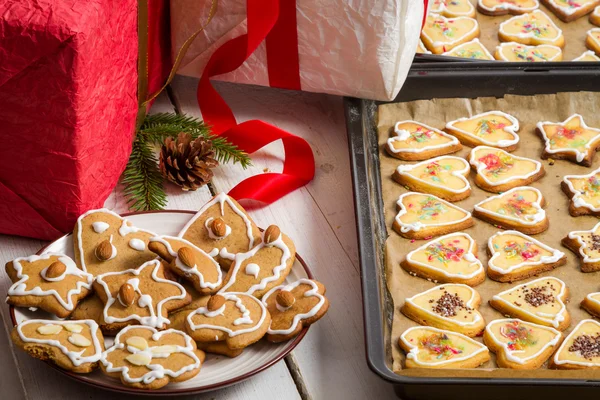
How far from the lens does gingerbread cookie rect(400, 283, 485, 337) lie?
4.63ft

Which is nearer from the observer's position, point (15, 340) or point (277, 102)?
point (15, 340)

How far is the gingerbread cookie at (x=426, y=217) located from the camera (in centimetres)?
160

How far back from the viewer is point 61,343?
122 centimetres

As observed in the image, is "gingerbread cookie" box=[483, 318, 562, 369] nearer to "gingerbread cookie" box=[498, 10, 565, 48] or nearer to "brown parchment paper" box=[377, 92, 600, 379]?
"brown parchment paper" box=[377, 92, 600, 379]

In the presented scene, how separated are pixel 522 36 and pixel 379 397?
1150 mm

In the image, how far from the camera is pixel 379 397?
53.4 inches

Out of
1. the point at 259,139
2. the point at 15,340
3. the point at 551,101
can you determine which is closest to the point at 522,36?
the point at 551,101

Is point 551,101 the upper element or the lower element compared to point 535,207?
upper

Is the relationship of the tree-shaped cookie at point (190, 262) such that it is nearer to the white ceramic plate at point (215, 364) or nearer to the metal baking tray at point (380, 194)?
the white ceramic plate at point (215, 364)

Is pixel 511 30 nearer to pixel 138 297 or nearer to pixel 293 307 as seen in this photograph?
pixel 293 307

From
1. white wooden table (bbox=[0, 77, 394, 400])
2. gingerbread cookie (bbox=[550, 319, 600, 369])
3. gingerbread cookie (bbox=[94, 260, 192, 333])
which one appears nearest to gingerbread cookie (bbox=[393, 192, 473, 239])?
white wooden table (bbox=[0, 77, 394, 400])

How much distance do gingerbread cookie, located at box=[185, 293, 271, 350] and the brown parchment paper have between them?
0.75ft

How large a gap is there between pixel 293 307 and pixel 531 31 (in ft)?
3.86

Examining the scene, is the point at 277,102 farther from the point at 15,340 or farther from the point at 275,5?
the point at 15,340
